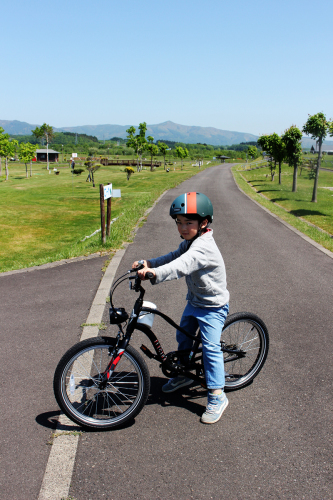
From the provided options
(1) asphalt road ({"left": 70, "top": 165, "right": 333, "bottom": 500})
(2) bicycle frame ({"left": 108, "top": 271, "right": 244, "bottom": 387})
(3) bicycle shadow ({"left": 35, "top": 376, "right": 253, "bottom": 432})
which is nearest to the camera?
(1) asphalt road ({"left": 70, "top": 165, "right": 333, "bottom": 500})

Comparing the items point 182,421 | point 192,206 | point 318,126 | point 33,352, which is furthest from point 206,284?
point 318,126

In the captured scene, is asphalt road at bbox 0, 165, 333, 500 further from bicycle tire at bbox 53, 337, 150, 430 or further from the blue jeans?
the blue jeans

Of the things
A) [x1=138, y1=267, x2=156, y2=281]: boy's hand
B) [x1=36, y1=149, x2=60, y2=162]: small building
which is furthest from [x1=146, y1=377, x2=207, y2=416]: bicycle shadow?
[x1=36, y1=149, x2=60, y2=162]: small building

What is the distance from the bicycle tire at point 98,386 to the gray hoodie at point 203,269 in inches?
28.3

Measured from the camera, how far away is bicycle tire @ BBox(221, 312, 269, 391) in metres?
3.53

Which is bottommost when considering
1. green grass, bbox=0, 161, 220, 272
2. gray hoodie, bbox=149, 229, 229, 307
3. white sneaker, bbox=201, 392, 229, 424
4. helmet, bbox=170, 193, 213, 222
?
green grass, bbox=0, 161, 220, 272

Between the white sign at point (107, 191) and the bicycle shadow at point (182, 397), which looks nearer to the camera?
the bicycle shadow at point (182, 397)

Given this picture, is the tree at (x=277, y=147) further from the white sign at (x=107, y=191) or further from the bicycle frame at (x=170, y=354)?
the bicycle frame at (x=170, y=354)

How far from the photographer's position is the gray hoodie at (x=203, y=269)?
2923 millimetres

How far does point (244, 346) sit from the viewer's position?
Result: 3.79 m

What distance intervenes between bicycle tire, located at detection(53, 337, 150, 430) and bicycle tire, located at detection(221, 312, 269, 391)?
902 millimetres

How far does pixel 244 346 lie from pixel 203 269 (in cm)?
117

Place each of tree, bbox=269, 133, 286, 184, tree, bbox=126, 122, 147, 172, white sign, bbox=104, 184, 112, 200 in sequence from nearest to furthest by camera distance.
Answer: white sign, bbox=104, 184, 112, 200
tree, bbox=269, 133, 286, 184
tree, bbox=126, 122, 147, 172

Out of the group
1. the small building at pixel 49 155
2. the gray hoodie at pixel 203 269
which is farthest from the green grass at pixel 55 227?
the small building at pixel 49 155
